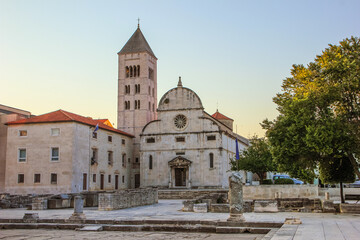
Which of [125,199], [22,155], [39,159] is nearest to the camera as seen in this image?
[125,199]

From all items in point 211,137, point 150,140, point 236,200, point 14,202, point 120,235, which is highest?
point 211,137

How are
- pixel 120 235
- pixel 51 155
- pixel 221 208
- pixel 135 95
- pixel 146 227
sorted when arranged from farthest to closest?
1. pixel 135 95
2. pixel 51 155
3. pixel 221 208
4. pixel 146 227
5. pixel 120 235

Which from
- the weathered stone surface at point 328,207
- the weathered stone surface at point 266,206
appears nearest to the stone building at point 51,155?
the weathered stone surface at point 266,206

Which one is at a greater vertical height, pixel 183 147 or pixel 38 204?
pixel 183 147

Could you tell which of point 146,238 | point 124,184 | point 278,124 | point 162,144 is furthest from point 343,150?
point 124,184

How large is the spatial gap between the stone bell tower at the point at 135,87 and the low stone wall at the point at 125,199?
3215 centimetres

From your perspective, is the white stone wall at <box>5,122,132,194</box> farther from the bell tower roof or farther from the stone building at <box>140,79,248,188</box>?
the bell tower roof

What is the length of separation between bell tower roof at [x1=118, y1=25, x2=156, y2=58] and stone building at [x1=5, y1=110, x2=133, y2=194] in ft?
82.8

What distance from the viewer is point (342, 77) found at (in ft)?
70.8

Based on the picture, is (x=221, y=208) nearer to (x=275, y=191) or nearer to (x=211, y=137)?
(x=275, y=191)

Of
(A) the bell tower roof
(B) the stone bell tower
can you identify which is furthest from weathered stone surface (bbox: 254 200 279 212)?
(A) the bell tower roof

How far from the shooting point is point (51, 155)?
44.2 meters

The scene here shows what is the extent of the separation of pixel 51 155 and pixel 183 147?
1780 centimetres

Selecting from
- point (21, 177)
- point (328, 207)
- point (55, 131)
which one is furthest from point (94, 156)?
point (328, 207)
